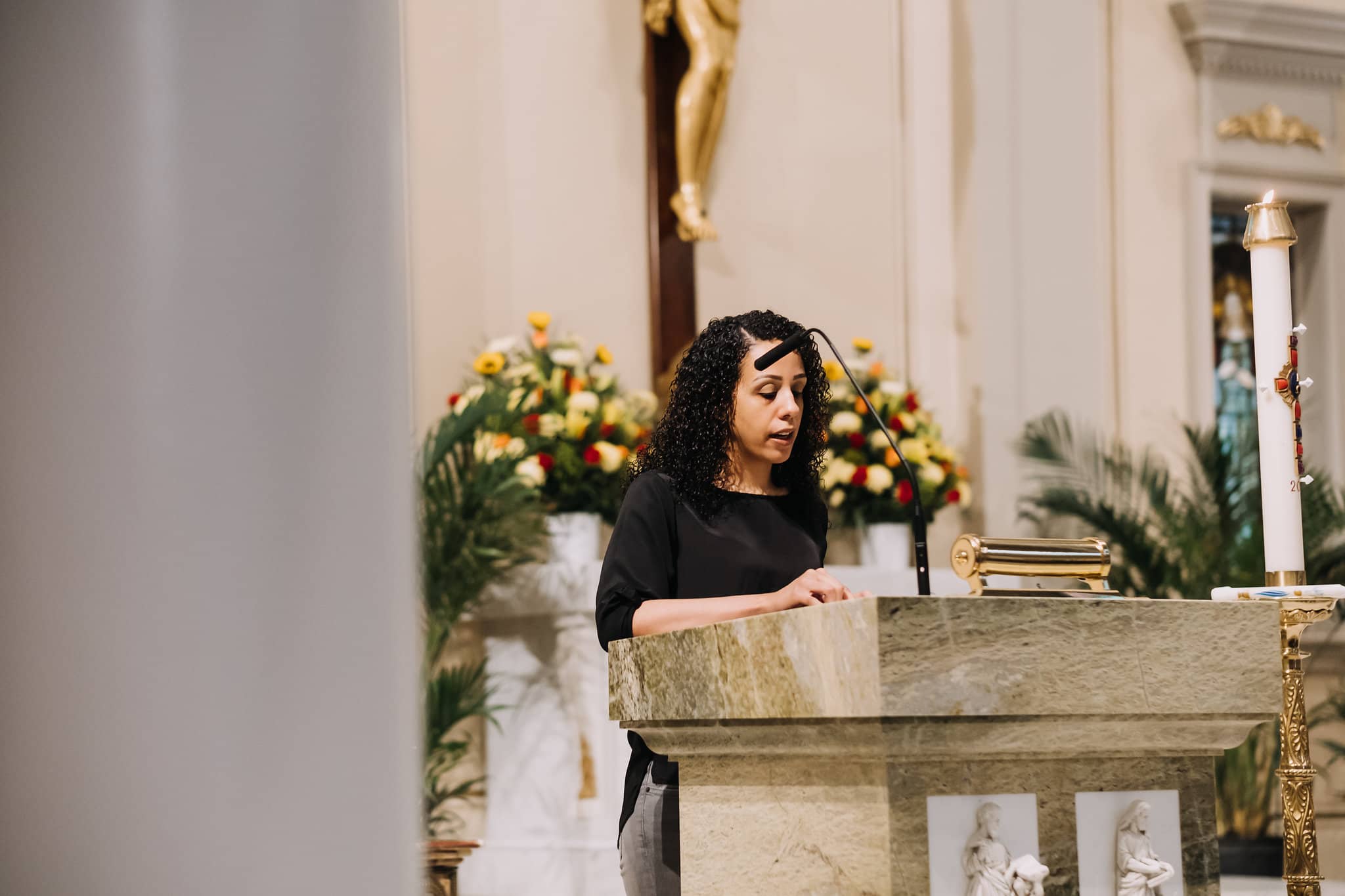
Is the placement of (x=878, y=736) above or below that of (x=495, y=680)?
above

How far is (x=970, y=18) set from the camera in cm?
727

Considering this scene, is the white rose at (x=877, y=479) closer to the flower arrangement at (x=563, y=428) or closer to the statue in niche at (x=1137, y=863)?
the flower arrangement at (x=563, y=428)

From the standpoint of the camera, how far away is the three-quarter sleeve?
93.7 inches

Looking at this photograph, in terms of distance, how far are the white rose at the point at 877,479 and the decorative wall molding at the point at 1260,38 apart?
312 cm

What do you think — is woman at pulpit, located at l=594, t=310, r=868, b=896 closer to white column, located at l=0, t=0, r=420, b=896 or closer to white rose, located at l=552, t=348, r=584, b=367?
white column, located at l=0, t=0, r=420, b=896

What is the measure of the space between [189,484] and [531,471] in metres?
4.20

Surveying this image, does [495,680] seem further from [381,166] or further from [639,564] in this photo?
[381,166]

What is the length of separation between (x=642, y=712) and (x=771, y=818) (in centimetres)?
27

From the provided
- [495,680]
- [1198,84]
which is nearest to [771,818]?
[495,680]

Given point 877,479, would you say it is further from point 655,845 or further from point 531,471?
point 655,845

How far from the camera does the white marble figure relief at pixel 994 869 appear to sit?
1.52 m

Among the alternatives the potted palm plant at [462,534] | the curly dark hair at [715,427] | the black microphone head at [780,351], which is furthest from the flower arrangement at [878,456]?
the black microphone head at [780,351]

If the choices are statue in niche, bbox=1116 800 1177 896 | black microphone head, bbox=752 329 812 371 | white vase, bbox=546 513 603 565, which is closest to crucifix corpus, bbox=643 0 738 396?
white vase, bbox=546 513 603 565

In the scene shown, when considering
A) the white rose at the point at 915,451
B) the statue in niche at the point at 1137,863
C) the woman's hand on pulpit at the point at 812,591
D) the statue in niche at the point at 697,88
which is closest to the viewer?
the statue in niche at the point at 1137,863
